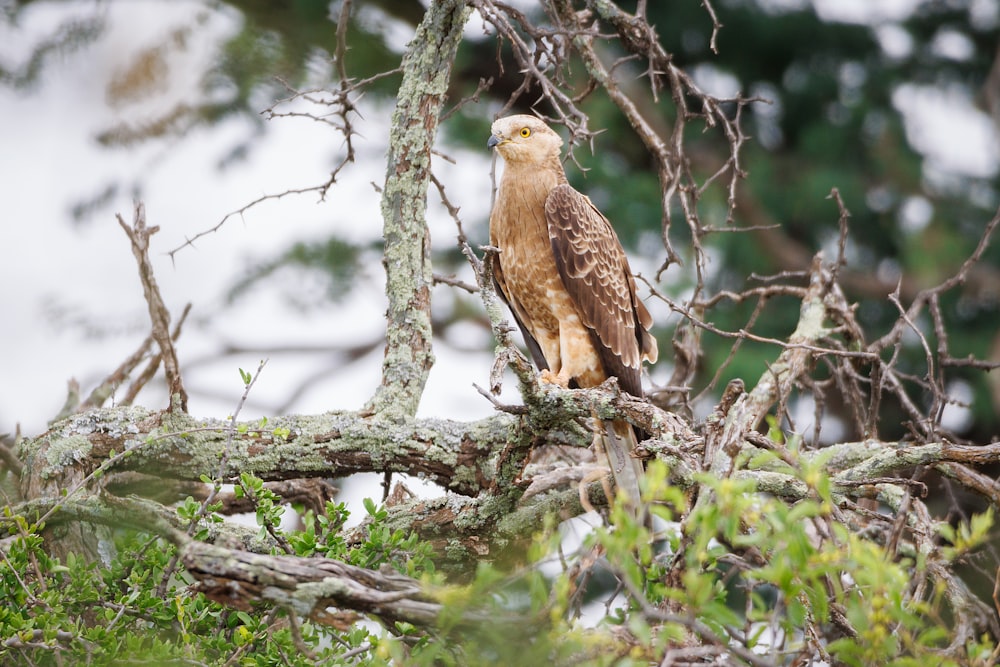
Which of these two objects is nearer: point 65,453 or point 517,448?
point 517,448

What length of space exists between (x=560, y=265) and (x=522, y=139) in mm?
612

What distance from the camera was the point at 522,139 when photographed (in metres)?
4.43

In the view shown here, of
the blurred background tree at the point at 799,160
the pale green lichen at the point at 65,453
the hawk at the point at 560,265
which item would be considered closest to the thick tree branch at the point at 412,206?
the hawk at the point at 560,265

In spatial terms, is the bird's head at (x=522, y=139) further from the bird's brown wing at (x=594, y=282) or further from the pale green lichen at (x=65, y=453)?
the pale green lichen at (x=65, y=453)

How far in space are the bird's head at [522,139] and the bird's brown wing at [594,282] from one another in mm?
198

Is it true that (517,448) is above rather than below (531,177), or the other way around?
below

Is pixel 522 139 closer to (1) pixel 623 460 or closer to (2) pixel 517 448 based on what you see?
(1) pixel 623 460

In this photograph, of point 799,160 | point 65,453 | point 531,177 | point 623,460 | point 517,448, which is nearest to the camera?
point 517,448

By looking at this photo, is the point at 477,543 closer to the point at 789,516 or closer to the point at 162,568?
the point at 162,568

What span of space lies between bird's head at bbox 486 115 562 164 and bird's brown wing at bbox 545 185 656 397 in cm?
20

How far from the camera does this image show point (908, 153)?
8133mm

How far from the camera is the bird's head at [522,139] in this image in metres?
4.39

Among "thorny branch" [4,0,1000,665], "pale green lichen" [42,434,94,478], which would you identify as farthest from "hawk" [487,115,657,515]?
"pale green lichen" [42,434,94,478]

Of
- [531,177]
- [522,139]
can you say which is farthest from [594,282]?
[522,139]
